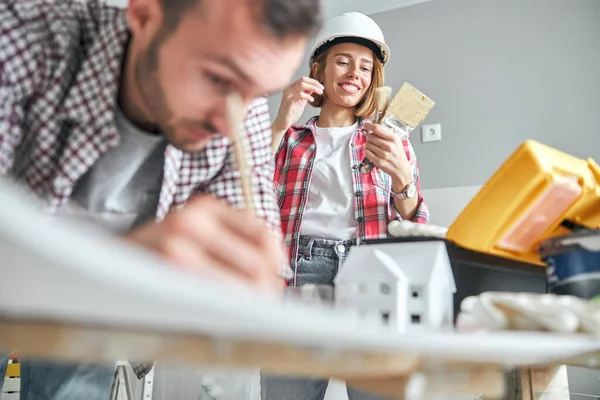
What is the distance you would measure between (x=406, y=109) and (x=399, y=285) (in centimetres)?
46

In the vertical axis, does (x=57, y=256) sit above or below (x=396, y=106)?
below

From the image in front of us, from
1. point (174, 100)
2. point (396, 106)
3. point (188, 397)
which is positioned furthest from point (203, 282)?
point (188, 397)

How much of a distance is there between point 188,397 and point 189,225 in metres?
1.59

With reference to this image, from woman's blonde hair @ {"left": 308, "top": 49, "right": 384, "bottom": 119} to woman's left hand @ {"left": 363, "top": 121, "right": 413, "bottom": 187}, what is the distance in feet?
0.67

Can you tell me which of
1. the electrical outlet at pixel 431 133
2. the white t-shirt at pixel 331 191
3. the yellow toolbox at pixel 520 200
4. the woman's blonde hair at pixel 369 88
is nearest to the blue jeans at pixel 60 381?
the white t-shirt at pixel 331 191

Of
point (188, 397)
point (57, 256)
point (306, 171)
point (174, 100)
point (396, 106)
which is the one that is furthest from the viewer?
point (188, 397)

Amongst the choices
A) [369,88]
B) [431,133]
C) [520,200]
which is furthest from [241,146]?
[431,133]

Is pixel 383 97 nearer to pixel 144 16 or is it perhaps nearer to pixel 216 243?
pixel 144 16

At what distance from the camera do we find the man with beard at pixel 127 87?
1.50ft

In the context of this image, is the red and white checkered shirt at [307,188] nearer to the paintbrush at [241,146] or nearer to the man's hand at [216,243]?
the paintbrush at [241,146]

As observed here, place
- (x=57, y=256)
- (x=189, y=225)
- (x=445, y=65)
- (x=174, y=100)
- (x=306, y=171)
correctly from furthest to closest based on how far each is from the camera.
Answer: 1. (x=445, y=65)
2. (x=306, y=171)
3. (x=174, y=100)
4. (x=189, y=225)
5. (x=57, y=256)

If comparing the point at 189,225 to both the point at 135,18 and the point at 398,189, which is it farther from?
the point at 398,189

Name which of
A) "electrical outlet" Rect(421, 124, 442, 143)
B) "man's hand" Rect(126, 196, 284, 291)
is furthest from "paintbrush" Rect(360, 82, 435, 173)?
"electrical outlet" Rect(421, 124, 442, 143)

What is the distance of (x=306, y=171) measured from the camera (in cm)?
108
